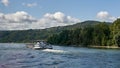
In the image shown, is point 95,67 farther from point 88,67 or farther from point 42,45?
point 42,45

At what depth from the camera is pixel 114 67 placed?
6462cm

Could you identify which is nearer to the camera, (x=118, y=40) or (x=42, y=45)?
(x=42, y=45)

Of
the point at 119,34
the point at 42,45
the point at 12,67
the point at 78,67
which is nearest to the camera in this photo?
the point at 12,67

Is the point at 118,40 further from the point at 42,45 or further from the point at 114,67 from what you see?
the point at 114,67

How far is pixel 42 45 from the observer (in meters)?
160

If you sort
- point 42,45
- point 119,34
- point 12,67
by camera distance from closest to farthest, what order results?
point 12,67
point 42,45
point 119,34

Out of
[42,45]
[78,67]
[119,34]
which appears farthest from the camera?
[119,34]

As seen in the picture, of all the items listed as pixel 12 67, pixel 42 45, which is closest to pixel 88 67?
pixel 12 67

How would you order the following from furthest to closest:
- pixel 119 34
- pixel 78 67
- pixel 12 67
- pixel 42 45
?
pixel 119 34 → pixel 42 45 → pixel 78 67 → pixel 12 67

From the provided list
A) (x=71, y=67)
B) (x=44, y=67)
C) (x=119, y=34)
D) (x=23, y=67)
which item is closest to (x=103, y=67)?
(x=71, y=67)

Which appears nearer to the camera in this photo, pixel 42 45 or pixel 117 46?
pixel 42 45

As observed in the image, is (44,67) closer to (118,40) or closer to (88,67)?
(88,67)

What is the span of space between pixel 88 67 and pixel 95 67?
142 cm

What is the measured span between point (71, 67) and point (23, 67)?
9.80 m
